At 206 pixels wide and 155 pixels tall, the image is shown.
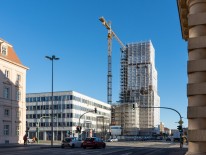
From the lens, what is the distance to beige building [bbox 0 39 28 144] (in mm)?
66438

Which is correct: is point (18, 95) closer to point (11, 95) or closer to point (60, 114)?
point (11, 95)

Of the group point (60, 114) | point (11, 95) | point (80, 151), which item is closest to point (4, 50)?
point (11, 95)

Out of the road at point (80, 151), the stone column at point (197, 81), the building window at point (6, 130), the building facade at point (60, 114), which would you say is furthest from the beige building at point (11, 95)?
the stone column at point (197, 81)

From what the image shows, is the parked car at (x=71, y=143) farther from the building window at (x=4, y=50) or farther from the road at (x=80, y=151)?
the building window at (x=4, y=50)

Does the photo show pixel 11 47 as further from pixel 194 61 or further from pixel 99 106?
pixel 99 106

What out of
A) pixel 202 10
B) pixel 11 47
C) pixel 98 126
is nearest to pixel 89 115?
pixel 98 126

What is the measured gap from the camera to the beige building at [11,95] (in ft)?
218

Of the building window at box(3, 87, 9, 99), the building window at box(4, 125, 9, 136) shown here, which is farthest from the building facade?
the building window at box(4, 125, 9, 136)

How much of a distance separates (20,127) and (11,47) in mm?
15202

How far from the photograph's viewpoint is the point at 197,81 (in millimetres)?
11094

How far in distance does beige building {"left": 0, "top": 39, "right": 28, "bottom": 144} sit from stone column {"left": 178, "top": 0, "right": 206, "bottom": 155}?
57.2 metres

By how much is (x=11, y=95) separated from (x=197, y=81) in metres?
61.4

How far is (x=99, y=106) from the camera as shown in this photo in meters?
157

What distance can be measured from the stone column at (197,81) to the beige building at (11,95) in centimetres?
5718
